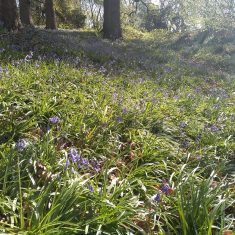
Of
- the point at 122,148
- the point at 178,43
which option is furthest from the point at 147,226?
the point at 178,43

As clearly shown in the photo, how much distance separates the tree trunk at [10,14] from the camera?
10469 mm

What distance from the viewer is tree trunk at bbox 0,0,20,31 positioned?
10469mm

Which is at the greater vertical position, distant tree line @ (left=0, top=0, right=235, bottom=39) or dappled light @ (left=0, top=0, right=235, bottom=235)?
distant tree line @ (left=0, top=0, right=235, bottom=39)

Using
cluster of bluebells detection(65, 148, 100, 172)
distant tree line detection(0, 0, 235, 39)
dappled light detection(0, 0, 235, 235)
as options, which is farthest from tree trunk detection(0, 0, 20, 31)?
Answer: cluster of bluebells detection(65, 148, 100, 172)

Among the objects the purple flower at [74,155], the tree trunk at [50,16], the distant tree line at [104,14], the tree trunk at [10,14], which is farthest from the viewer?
the tree trunk at [50,16]

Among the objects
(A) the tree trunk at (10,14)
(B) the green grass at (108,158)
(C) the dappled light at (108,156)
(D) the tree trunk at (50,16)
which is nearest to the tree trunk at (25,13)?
(D) the tree trunk at (50,16)

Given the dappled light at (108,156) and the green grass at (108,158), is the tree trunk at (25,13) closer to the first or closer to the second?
the dappled light at (108,156)

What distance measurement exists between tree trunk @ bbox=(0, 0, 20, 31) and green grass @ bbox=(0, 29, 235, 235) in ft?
12.4

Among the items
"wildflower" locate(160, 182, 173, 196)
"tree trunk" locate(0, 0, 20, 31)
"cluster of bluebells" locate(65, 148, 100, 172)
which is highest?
"tree trunk" locate(0, 0, 20, 31)

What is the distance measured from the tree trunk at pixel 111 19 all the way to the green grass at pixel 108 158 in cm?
1073

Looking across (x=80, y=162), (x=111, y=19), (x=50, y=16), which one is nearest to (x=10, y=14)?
(x=50, y=16)

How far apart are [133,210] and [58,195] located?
0.63 metres

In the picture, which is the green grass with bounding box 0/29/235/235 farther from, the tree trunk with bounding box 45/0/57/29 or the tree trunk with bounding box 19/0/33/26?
the tree trunk with bounding box 45/0/57/29

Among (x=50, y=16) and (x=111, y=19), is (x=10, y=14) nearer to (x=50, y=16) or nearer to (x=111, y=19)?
(x=50, y=16)
